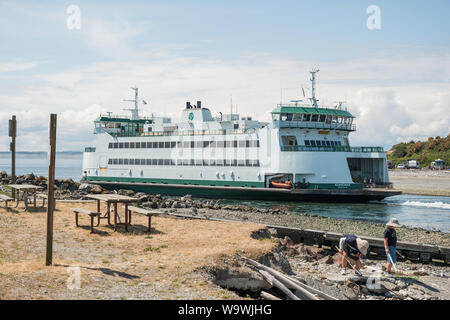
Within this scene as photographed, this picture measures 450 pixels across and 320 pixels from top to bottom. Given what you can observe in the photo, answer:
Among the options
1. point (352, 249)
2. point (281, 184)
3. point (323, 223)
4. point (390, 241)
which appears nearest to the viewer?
point (352, 249)

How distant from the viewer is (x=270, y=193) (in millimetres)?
31453

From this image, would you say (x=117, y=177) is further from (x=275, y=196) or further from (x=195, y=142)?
(x=275, y=196)

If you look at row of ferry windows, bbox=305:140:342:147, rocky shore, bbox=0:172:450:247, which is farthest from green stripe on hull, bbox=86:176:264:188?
rocky shore, bbox=0:172:450:247

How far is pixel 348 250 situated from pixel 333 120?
78.2ft

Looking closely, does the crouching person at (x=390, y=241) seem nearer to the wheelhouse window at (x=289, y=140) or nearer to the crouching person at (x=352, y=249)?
the crouching person at (x=352, y=249)

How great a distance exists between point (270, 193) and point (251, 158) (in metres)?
3.33

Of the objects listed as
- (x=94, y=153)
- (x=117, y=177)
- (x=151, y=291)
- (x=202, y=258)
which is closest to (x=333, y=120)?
(x=117, y=177)

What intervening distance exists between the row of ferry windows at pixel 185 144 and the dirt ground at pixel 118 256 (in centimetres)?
→ 1867

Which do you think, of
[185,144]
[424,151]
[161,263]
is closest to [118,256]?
[161,263]

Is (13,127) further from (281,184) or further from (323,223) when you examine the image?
(281,184)

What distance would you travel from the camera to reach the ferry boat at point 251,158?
3062 cm

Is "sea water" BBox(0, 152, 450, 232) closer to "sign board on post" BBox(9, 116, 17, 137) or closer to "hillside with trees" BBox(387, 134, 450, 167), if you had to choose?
"sign board on post" BBox(9, 116, 17, 137)
